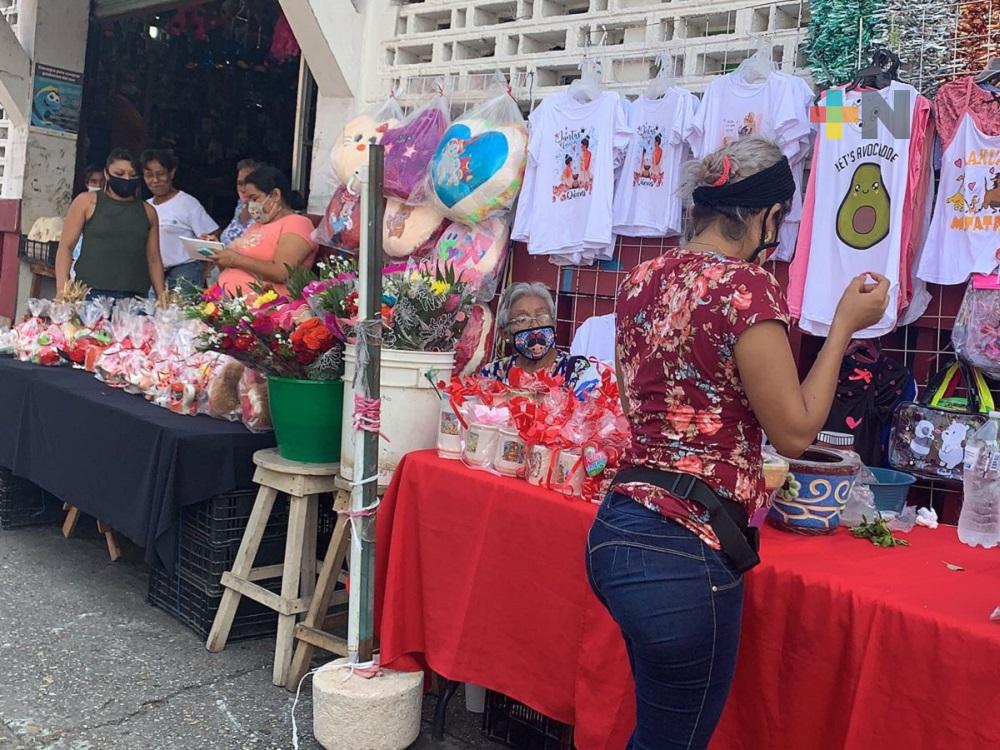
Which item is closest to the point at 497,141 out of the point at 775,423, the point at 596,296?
the point at 596,296

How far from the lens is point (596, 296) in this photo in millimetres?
4672

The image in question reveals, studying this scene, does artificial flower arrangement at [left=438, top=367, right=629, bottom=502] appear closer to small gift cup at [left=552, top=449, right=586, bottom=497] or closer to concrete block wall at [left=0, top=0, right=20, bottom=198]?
small gift cup at [left=552, top=449, right=586, bottom=497]

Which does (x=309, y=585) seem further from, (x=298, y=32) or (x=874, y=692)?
(x=298, y=32)

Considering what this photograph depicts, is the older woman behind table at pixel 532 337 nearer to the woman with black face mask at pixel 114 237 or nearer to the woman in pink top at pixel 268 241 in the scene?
the woman in pink top at pixel 268 241

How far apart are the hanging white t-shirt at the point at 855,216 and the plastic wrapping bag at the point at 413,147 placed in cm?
186

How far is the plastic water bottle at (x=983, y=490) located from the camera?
2.36 meters

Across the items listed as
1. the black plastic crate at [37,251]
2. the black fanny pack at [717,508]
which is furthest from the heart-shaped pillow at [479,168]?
the black plastic crate at [37,251]

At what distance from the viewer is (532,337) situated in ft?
12.1

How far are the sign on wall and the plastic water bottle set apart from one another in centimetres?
769

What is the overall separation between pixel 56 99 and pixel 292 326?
5.93m

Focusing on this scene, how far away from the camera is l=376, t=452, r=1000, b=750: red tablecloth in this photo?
1.80 m

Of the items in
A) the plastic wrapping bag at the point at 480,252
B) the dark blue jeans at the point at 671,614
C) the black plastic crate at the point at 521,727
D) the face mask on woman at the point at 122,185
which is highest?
the face mask on woman at the point at 122,185

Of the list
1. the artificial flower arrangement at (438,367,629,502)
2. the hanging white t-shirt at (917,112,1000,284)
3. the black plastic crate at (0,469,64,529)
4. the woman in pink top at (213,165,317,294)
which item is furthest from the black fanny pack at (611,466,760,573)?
the black plastic crate at (0,469,64,529)

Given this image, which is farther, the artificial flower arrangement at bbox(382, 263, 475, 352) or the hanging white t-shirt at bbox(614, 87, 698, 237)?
the hanging white t-shirt at bbox(614, 87, 698, 237)
